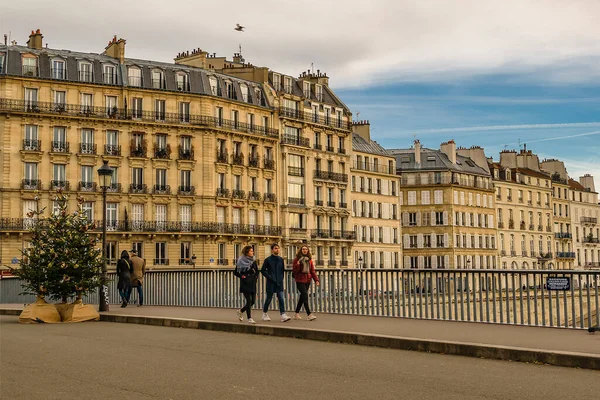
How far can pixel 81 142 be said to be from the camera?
63906 millimetres

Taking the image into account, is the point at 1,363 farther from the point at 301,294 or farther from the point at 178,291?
the point at 178,291

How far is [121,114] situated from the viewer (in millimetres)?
65375

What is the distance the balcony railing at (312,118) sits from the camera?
251ft

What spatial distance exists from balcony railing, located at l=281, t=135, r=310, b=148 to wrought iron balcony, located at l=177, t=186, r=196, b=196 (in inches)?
454

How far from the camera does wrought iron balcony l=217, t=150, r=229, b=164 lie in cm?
6956

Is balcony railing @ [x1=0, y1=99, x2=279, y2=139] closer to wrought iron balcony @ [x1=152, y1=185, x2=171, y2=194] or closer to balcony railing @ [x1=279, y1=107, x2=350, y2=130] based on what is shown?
balcony railing @ [x1=279, y1=107, x2=350, y2=130]

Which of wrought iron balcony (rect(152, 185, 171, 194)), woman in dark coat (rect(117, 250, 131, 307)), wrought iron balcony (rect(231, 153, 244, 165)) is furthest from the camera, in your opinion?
wrought iron balcony (rect(231, 153, 244, 165))

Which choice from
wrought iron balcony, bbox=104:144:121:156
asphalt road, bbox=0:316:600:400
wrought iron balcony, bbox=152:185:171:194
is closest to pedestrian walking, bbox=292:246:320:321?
asphalt road, bbox=0:316:600:400

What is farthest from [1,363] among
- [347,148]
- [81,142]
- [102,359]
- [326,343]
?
[347,148]

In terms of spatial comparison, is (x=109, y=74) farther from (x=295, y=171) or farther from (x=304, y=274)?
(x=304, y=274)

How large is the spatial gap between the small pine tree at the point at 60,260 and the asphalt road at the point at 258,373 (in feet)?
18.8

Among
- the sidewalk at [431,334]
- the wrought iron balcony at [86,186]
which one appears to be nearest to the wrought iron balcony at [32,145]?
the wrought iron balcony at [86,186]

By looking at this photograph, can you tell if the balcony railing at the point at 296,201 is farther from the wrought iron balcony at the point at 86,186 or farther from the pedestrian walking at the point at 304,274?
the pedestrian walking at the point at 304,274

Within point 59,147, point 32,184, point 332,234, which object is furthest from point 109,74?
point 332,234
